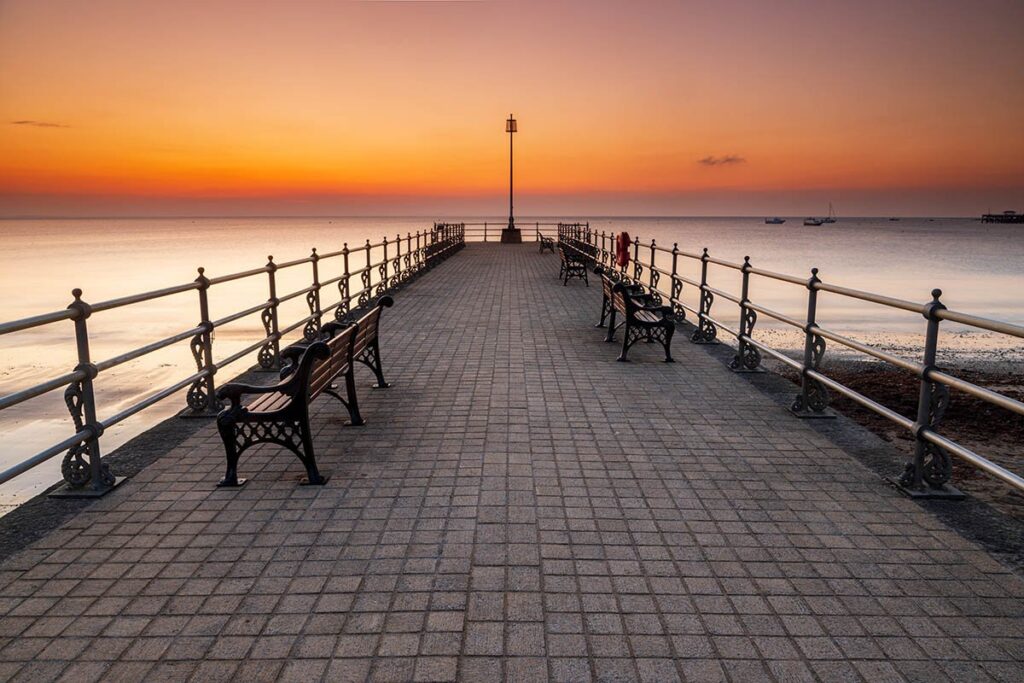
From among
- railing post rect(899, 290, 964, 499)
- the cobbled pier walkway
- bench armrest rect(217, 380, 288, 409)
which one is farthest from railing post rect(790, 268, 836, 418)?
bench armrest rect(217, 380, 288, 409)

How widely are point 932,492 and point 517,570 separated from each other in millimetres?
2945

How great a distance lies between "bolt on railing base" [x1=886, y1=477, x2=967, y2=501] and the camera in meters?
4.63

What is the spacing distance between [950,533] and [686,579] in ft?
5.79

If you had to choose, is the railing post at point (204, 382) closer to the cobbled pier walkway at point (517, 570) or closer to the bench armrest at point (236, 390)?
the cobbled pier walkway at point (517, 570)

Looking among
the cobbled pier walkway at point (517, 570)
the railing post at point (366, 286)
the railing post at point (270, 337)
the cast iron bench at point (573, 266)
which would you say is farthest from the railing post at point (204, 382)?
the cast iron bench at point (573, 266)

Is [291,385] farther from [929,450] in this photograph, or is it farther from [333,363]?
[929,450]

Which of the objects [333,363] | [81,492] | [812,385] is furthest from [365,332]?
[812,385]

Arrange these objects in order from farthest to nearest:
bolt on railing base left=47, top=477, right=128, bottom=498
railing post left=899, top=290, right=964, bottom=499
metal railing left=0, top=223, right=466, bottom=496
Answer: bolt on railing base left=47, top=477, right=128, bottom=498 → railing post left=899, top=290, right=964, bottom=499 → metal railing left=0, top=223, right=466, bottom=496

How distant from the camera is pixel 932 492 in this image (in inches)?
185

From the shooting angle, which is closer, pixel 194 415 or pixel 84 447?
pixel 84 447

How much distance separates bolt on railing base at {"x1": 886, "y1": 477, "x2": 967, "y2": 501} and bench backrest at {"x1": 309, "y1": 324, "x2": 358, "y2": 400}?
401 centimetres

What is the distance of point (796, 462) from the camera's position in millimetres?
5387

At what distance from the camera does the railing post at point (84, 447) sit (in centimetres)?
461

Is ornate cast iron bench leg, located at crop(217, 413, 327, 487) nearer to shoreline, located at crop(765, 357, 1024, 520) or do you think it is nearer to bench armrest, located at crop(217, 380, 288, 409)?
bench armrest, located at crop(217, 380, 288, 409)
